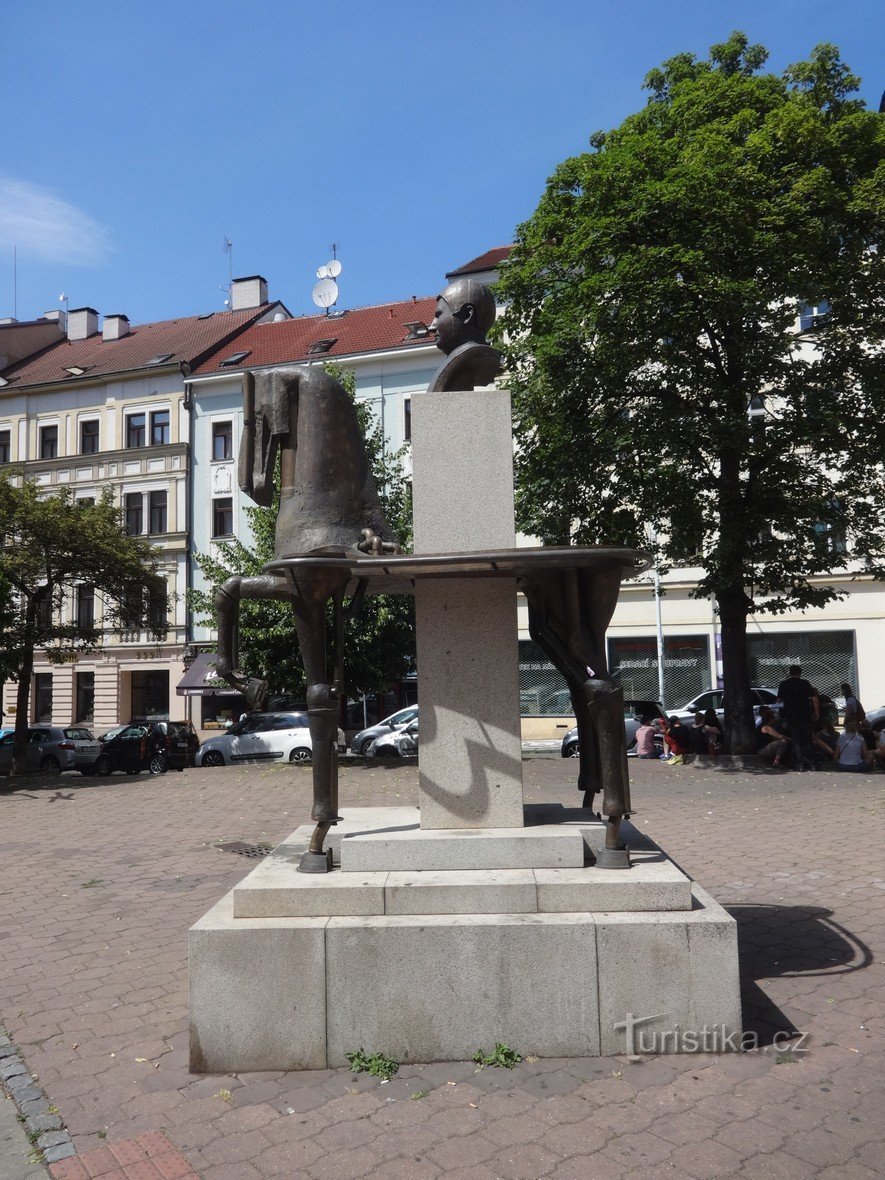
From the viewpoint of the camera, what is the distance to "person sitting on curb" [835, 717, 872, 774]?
15234mm

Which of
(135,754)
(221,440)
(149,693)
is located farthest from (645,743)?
(221,440)

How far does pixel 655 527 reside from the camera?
1709 centimetres

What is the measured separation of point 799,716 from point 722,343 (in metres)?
6.58

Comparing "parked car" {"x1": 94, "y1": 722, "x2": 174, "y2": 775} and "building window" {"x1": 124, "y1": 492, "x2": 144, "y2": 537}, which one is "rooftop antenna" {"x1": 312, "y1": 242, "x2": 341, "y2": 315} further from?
"parked car" {"x1": 94, "y1": 722, "x2": 174, "y2": 775}

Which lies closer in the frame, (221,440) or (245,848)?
(245,848)

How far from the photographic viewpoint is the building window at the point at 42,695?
125ft

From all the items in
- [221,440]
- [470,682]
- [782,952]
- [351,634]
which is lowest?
[782,952]

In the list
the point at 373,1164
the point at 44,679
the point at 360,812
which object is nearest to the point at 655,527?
the point at 360,812

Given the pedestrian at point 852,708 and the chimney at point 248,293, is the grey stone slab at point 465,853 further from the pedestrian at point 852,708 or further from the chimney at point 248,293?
the chimney at point 248,293

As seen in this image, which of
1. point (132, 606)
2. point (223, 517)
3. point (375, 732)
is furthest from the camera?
point (223, 517)

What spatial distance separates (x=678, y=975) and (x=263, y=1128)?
73.2 inches

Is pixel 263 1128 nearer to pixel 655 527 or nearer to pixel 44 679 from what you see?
pixel 655 527

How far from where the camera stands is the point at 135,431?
38.6m

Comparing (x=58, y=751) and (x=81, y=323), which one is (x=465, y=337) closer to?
(x=58, y=751)
